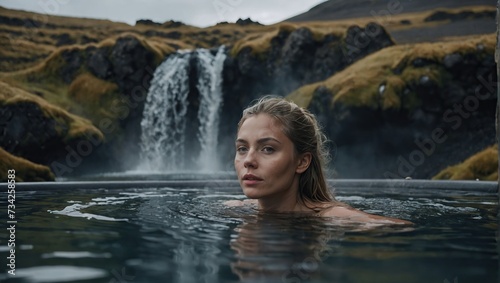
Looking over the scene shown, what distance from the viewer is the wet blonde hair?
4684 mm

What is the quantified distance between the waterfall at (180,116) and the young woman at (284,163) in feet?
86.2

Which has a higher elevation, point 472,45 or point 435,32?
point 435,32

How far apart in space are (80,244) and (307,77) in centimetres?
3051

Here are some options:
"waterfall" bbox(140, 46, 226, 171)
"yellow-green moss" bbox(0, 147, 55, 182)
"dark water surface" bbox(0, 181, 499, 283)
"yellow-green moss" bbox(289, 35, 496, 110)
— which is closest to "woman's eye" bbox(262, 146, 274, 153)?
"dark water surface" bbox(0, 181, 499, 283)

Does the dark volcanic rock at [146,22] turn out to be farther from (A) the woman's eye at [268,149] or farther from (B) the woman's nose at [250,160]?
(B) the woman's nose at [250,160]

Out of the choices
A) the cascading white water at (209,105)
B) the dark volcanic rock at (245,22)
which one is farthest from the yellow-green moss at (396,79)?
the dark volcanic rock at (245,22)

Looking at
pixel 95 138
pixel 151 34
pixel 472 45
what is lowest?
pixel 95 138

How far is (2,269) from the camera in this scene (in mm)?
→ 2498

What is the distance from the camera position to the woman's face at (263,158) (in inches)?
172

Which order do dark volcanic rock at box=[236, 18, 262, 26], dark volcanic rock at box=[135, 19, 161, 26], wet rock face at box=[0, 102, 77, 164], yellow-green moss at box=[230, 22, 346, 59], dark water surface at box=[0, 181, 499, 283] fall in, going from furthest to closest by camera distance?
dark volcanic rock at box=[236, 18, 262, 26] < dark volcanic rock at box=[135, 19, 161, 26] < yellow-green moss at box=[230, 22, 346, 59] < wet rock face at box=[0, 102, 77, 164] < dark water surface at box=[0, 181, 499, 283]

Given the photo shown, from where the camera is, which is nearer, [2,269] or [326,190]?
[2,269]

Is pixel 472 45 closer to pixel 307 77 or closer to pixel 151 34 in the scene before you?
pixel 307 77

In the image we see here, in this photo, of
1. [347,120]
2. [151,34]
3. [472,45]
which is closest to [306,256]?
[347,120]

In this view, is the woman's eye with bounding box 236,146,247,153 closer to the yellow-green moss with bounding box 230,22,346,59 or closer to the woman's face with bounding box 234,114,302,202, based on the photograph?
the woman's face with bounding box 234,114,302,202
